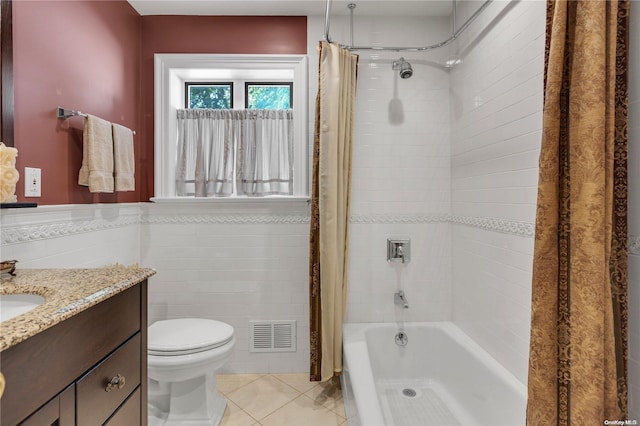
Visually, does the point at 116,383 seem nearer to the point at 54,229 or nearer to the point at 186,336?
the point at 186,336

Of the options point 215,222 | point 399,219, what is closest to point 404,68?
point 399,219

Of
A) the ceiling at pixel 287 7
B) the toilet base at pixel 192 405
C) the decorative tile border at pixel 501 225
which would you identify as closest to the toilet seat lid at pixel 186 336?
the toilet base at pixel 192 405

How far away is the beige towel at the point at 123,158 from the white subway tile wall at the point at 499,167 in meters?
1.99

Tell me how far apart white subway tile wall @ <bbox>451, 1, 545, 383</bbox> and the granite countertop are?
5.11 feet

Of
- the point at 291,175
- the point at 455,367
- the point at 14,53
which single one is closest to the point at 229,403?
the point at 455,367

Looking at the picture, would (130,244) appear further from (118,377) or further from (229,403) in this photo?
(118,377)

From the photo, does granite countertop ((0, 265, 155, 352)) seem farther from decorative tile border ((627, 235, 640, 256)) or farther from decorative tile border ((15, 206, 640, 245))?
decorative tile border ((627, 235, 640, 256))

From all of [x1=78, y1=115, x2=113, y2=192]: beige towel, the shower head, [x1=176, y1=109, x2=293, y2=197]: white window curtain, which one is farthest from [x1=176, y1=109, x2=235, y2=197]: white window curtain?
the shower head

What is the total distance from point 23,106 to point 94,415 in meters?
1.22

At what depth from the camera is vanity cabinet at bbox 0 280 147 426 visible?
652mm

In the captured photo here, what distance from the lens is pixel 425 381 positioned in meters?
2.03

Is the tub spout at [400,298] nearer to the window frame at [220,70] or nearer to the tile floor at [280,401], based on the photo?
the tile floor at [280,401]

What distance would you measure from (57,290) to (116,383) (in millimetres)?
321

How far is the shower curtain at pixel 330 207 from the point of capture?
6.07ft
